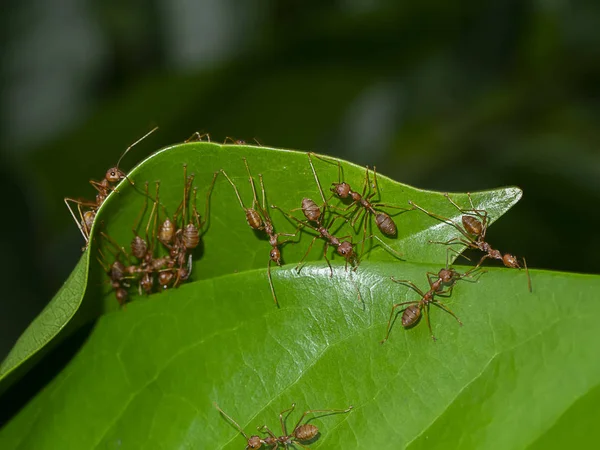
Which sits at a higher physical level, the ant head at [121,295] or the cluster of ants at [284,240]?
the cluster of ants at [284,240]

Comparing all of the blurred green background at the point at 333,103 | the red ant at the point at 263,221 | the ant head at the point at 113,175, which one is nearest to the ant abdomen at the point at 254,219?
the red ant at the point at 263,221

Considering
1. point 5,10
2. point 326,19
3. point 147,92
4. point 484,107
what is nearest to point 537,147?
point 484,107

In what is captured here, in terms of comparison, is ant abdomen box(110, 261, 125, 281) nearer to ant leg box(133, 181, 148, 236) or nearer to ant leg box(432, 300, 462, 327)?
ant leg box(133, 181, 148, 236)

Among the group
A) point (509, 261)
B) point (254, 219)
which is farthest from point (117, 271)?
point (509, 261)

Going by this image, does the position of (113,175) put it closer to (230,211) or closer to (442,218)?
(230,211)

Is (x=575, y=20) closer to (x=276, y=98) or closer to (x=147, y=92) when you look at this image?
(x=276, y=98)

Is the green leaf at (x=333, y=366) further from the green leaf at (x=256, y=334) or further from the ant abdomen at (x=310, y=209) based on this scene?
the ant abdomen at (x=310, y=209)
